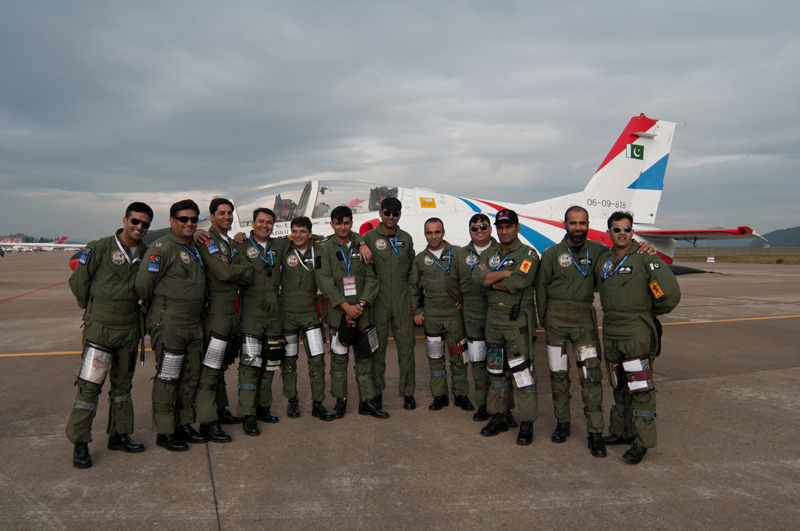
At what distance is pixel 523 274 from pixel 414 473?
1.74 meters

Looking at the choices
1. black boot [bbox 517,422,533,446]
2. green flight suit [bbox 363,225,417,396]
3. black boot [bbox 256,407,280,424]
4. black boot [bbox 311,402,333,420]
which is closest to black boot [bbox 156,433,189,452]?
black boot [bbox 256,407,280,424]

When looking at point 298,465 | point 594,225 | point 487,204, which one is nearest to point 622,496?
point 298,465

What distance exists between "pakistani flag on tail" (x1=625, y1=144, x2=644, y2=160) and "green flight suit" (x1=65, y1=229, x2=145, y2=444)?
10.8 meters

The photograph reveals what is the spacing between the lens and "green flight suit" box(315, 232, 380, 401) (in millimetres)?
4168

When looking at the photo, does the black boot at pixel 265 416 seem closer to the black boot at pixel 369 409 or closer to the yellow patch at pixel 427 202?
the black boot at pixel 369 409

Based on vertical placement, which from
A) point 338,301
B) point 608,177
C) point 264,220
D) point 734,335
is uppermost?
point 608,177

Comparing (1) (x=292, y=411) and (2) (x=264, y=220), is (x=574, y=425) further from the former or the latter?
(2) (x=264, y=220)

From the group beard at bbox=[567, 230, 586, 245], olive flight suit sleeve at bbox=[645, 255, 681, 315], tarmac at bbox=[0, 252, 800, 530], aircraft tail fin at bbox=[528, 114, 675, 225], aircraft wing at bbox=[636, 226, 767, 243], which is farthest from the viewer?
aircraft tail fin at bbox=[528, 114, 675, 225]

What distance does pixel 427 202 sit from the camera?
26.4ft

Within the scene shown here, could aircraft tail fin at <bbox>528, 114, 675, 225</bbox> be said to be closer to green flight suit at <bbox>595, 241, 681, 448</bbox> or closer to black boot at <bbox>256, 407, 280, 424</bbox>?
green flight suit at <bbox>595, 241, 681, 448</bbox>

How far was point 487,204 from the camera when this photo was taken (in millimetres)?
8719

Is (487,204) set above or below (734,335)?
above

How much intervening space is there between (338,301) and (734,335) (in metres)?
7.35

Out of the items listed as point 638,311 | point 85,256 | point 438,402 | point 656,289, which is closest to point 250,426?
point 438,402
